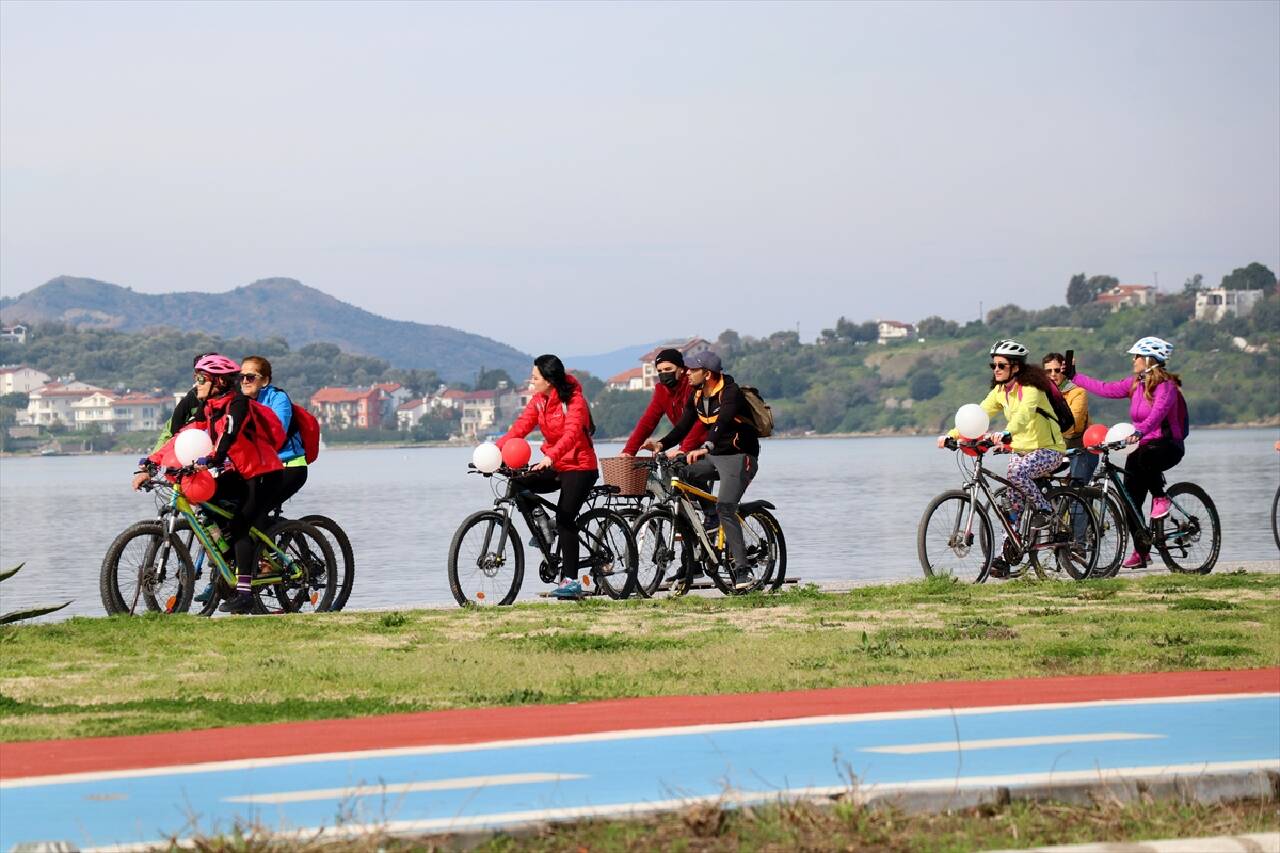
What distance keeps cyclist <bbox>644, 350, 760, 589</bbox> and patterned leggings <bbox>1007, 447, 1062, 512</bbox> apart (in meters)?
2.20

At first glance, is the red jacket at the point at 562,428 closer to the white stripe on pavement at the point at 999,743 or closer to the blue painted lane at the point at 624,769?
the blue painted lane at the point at 624,769

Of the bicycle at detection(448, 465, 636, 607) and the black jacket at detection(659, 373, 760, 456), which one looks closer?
the bicycle at detection(448, 465, 636, 607)

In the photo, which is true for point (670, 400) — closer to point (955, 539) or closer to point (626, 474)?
point (626, 474)

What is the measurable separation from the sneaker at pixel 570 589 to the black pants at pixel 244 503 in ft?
7.46

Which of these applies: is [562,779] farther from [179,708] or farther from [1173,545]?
[1173,545]

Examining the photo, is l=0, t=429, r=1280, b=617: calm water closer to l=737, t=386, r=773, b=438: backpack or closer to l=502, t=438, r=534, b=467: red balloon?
l=502, t=438, r=534, b=467: red balloon

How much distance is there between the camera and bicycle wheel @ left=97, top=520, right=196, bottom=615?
42.3ft

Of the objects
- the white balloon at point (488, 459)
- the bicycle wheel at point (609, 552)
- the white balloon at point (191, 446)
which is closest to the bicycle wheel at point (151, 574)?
the white balloon at point (191, 446)

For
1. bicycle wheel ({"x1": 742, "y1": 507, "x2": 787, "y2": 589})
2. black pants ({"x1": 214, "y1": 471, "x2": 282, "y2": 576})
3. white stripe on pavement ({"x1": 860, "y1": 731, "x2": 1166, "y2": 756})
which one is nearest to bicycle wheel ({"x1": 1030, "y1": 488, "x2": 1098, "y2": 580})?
bicycle wheel ({"x1": 742, "y1": 507, "x2": 787, "y2": 589})

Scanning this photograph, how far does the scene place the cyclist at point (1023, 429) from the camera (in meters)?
15.2

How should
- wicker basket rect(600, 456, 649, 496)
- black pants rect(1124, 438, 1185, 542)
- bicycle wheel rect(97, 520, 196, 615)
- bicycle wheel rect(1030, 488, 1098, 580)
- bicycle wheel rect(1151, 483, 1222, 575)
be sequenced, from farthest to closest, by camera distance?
bicycle wheel rect(1151, 483, 1222, 575) < black pants rect(1124, 438, 1185, 542) < bicycle wheel rect(1030, 488, 1098, 580) < wicker basket rect(600, 456, 649, 496) < bicycle wheel rect(97, 520, 196, 615)

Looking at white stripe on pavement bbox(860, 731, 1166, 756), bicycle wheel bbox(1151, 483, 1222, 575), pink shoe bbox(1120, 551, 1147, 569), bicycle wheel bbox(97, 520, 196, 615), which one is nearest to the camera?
white stripe on pavement bbox(860, 731, 1166, 756)

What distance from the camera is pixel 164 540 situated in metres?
13.0

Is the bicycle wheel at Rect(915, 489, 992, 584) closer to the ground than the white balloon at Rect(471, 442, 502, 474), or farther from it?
closer to the ground
